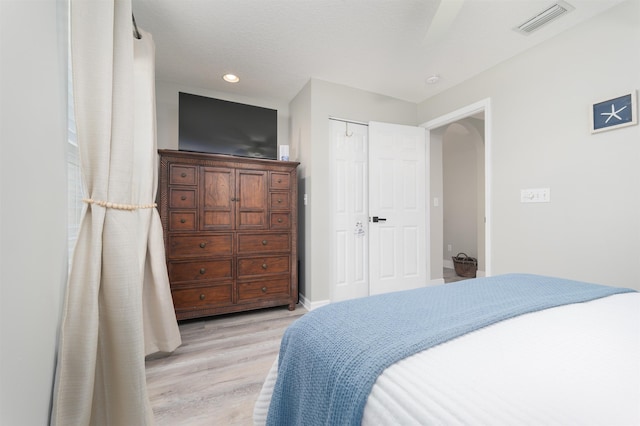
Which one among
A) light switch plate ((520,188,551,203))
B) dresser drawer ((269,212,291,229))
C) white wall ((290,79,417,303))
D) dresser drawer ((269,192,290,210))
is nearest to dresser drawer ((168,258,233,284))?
dresser drawer ((269,212,291,229))

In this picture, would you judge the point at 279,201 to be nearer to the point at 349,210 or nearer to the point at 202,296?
the point at 349,210

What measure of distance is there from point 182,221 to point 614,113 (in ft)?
11.3

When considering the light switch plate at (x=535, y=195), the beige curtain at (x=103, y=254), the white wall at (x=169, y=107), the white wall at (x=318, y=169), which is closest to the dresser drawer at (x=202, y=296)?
the white wall at (x=318, y=169)

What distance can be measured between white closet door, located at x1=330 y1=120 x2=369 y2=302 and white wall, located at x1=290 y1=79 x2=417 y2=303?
0.11 meters

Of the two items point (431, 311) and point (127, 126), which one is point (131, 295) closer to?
point (127, 126)

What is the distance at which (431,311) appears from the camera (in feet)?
2.87

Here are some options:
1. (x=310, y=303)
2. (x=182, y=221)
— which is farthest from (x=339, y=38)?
(x=310, y=303)

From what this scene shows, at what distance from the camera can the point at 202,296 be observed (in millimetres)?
2426

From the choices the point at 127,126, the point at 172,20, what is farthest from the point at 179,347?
the point at 172,20

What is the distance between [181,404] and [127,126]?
4.73 ft

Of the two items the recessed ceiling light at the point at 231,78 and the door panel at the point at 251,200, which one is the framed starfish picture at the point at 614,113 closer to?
the door panel at the point at 251,200

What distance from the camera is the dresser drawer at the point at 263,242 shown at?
2.59 m

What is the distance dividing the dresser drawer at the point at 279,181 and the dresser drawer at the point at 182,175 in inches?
28.5

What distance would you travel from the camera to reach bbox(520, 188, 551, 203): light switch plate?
2140 millimetres
